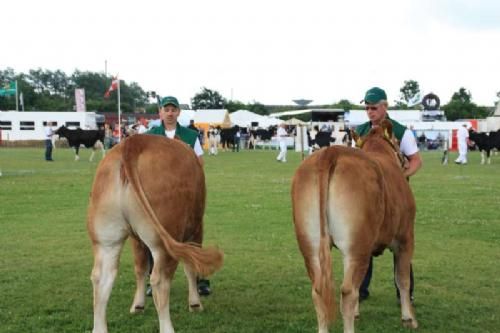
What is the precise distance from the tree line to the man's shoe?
67059 millimetres

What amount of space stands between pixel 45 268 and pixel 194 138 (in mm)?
2908

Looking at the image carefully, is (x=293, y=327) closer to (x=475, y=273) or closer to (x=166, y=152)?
(x=166, y=152)

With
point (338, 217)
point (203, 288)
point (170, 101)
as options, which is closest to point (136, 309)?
point (203, 288)

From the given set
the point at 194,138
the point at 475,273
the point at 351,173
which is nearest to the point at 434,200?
the point at 475,273

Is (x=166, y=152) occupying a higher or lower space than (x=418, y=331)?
higher

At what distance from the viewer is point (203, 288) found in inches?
279

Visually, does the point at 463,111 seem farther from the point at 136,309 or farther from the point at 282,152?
the point at 136,309

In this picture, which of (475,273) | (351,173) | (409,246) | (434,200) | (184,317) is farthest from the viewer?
(434,200)

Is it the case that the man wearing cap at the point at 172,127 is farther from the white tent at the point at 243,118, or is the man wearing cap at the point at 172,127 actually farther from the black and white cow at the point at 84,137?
the white tent at the point at 243,118

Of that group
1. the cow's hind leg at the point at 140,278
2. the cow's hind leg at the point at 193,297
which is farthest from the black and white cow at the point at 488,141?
the cow's hind leg at the point at 140,278

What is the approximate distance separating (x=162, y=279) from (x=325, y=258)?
1.37 m

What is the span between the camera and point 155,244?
198 inches

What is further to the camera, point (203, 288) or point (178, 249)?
point (203, 288)

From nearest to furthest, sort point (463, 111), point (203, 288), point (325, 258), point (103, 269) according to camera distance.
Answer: point (325, 258) → point (103, 269) → point (203, 288) → point (463, 111)
